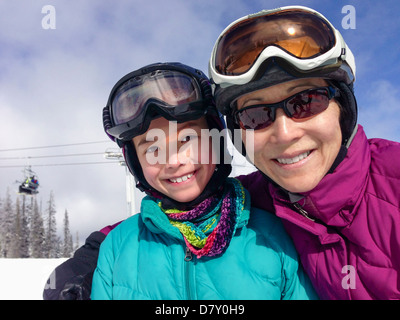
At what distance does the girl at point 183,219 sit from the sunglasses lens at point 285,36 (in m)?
0.52

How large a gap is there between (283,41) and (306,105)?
409 mm

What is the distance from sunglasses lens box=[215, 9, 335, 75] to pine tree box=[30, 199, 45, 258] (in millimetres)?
49416

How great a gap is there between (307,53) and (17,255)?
162ft

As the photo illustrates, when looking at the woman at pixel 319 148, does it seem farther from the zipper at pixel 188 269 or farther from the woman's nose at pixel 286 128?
the zipper at pixel 188 269

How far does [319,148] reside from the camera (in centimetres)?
149

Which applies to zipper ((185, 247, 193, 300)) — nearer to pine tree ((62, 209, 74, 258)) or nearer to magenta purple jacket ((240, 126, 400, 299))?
magenta purple jacket ((240, 126, 400, 299))

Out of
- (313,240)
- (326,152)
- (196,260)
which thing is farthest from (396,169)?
(196,260)

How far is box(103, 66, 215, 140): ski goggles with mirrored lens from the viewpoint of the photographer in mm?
1908

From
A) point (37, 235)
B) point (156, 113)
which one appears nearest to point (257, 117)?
point (156, 113)

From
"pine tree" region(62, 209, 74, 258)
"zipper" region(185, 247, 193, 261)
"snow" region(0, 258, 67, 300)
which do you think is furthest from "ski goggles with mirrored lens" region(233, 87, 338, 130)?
"pine tree" region(62, 209, 74, 258)

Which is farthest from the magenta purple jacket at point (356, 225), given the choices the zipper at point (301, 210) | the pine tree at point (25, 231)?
the pine tree at point (25, 231)

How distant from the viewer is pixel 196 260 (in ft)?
5.73

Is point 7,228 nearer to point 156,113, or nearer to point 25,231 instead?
point 25,231

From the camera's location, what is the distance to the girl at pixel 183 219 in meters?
1.65
